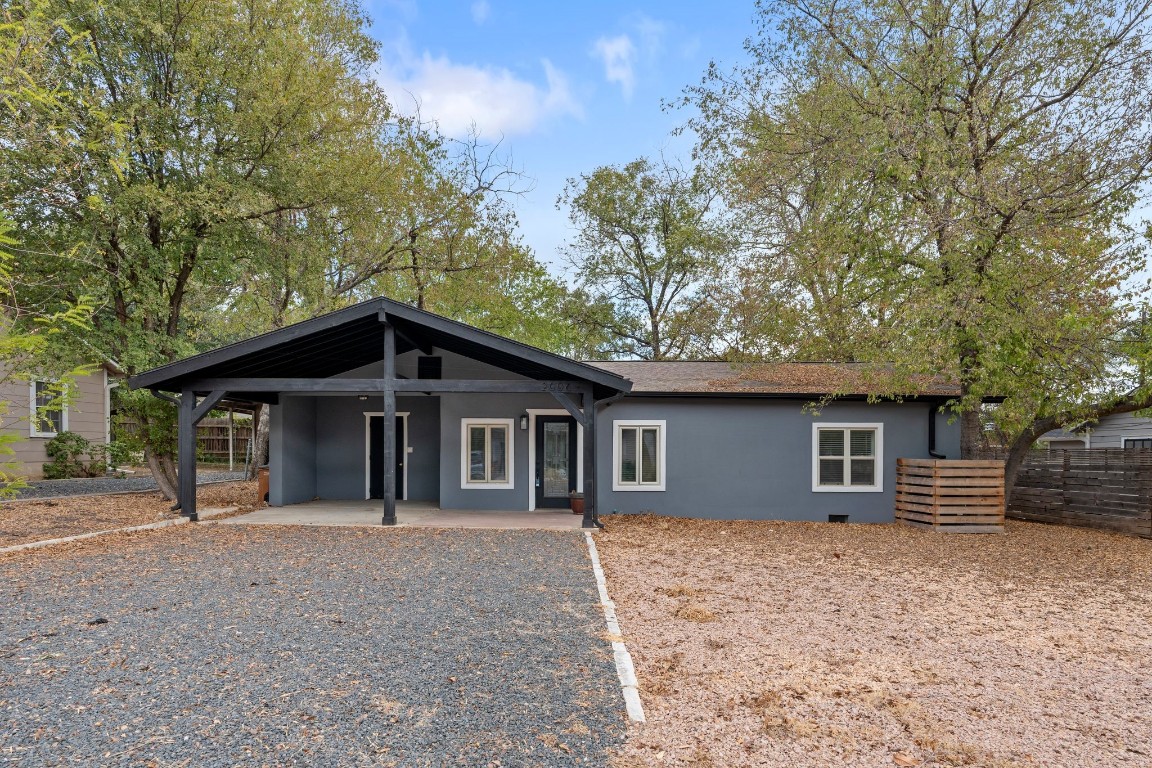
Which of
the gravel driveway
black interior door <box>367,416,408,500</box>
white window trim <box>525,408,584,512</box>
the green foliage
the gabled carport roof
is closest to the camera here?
the gravel driveway

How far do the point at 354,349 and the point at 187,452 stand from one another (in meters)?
3.03

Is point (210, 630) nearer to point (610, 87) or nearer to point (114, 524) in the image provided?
point (114, 524)

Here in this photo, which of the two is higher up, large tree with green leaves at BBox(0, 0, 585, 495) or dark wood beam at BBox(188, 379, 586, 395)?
large tree with green leaves at BBox(0, 0, 585, 495)

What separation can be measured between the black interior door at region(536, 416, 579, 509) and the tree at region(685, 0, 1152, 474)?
528 centimetres

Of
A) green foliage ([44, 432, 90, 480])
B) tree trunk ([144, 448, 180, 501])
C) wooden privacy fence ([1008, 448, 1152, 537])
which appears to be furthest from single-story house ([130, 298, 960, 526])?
green foliage ([44, 432, 90, 480])

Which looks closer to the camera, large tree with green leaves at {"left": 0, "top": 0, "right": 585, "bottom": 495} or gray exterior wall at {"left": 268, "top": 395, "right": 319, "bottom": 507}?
large tree with green leaves at {"left": 0, "top": 0, "right": 585, "bottom": 495}

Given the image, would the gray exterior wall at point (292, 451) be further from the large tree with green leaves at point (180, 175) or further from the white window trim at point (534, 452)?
the white window trim at point (534, 452)

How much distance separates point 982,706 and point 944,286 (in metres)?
7.16

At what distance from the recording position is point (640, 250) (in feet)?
80.9

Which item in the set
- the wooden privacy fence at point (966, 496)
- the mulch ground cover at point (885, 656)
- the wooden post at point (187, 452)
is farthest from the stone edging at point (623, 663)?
the wooden post at point (187, 452)

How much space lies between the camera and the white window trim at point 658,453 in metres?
11.6

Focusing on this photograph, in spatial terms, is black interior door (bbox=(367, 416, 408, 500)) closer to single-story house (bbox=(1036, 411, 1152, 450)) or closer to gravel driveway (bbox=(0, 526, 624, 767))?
gravel driveway (bbox=(0, 526, 624, 767))

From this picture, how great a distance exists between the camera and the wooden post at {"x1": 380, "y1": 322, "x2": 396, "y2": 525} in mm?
9805

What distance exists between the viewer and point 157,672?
4.01 metres
